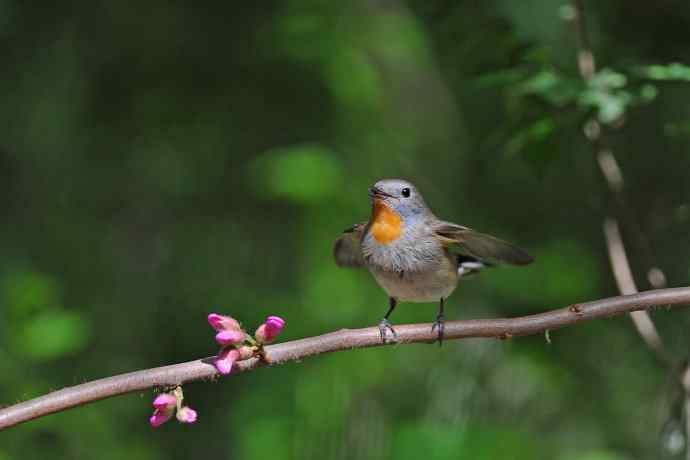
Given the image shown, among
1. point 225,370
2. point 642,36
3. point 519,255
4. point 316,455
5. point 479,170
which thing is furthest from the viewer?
point 479,170

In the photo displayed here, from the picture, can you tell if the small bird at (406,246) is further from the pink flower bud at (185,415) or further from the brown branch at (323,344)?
the pink flower bud at (185,415)

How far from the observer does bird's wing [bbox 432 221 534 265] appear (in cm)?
292

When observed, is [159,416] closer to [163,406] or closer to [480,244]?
[163,406]

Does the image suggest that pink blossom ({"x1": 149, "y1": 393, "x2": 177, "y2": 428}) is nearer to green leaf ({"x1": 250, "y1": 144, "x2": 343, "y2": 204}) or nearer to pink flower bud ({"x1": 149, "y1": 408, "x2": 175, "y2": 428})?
pink flower bud ({"x1": 149, "y1": 408, "x2": 175, "y2": 428})

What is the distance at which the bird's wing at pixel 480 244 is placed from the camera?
2920 millimetres

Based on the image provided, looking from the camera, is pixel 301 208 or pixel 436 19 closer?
pixel 436 19

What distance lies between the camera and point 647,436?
5070 millimetres

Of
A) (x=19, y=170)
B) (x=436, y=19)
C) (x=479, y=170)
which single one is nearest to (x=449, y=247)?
(x=436, y=19)

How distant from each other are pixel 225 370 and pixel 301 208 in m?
2.96

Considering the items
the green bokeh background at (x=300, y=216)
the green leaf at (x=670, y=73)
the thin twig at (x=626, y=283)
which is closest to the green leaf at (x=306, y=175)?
the green bokeh background at (x=300, y=216)

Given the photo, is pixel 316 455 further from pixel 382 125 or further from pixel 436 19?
pixel 436 19

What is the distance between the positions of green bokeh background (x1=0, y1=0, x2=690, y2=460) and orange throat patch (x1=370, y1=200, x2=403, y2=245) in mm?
1121

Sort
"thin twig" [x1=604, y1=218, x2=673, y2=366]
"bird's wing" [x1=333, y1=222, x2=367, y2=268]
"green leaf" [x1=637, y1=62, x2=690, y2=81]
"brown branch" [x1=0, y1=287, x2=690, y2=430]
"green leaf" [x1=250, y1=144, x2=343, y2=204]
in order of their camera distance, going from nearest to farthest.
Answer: "brown branch" [x1=0, y1=287, x2=690, y2=430] → "green leaf" [x1=637, y1=62, x2=690, y2=81] → "thin twig" [x1=604, y1=218, x2=673, y2=366] → "bird's wing" [x1=333, y1=222, x2=367, y2=268] → "green leaf" [x1=250, y1=144, x2=343, y2=204]

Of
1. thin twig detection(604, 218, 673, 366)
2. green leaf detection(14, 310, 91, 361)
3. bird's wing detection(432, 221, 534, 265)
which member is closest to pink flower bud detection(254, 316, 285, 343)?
bird's wing detection(432, 221, 534, 265)
